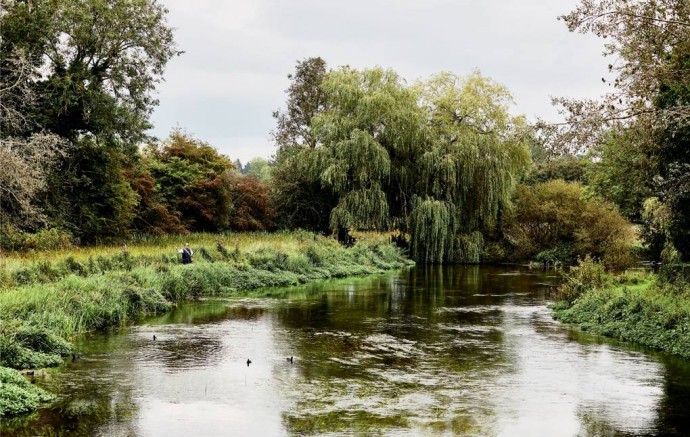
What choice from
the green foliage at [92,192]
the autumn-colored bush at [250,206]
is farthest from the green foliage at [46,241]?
the autumn-colored bush at [250,206]

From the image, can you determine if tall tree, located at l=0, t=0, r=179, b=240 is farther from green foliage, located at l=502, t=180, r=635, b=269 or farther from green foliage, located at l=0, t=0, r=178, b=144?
green foliage, located at l=502, t=180, r=635, b=269

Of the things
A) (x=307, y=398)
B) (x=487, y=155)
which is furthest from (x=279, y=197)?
(x=307, y=398)

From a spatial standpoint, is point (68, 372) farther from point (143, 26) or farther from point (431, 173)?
point (431, 173)

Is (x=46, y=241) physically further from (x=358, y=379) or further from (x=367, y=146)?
(x=367, y=146)

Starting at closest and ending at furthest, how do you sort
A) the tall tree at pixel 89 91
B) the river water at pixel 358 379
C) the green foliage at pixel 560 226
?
the river water at pixel 358 379, the tall tree at pixel 89 91, the green foliage at pixel 560 226

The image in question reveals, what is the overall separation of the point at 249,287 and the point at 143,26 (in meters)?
13.8

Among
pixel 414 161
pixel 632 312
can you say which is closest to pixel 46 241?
pixel 632 312

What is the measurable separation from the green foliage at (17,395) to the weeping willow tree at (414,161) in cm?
2905

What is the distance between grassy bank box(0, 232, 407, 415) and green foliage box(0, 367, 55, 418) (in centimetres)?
3

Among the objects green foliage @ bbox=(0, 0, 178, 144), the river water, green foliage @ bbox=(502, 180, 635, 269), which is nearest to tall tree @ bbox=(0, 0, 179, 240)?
green foliage @ bbox=(0, 0, 178, 144)

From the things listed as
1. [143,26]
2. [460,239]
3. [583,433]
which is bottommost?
[583,433]

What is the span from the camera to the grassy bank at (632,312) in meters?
13.9

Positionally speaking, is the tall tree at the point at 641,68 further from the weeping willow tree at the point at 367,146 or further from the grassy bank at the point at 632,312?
the weeping willow tree at the point at 367,146

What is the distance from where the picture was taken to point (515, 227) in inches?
1720
